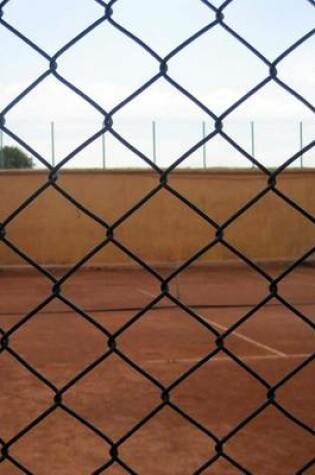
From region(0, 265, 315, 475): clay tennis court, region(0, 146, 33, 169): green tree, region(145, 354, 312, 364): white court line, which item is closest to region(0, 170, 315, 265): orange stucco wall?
region(0, 146, 33, 169): green tree

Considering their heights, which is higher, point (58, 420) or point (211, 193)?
point (211, 193)

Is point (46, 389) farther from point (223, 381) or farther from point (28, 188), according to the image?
point (28, 188)

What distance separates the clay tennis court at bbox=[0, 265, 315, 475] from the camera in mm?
3864

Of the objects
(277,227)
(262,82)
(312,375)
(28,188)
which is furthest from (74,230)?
(262,82)

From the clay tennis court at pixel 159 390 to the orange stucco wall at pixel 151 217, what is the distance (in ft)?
A: 22.8

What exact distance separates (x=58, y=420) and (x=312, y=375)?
2184mm

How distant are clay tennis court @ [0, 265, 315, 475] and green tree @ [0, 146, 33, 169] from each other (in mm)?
9828

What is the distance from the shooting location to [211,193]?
18.6 metres

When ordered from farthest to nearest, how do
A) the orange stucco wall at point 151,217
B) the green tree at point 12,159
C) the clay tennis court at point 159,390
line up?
1. the green tree at point 12,159
2. the orange stucco wall at point 151,217
3. the clay tennis court at point 159,390

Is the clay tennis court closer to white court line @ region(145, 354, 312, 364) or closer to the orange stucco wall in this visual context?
white court line @ region(145, 354, 312, 364)

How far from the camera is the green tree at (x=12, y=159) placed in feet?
66.3

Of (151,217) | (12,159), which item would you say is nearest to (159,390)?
(151,217)

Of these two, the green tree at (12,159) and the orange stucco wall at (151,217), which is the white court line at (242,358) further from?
the green tree at (12,159)

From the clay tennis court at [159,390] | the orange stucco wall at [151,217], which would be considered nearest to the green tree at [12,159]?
the orange stucco wall at [151,217]
